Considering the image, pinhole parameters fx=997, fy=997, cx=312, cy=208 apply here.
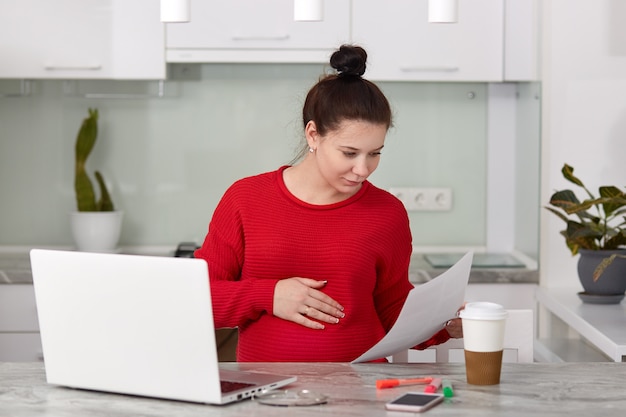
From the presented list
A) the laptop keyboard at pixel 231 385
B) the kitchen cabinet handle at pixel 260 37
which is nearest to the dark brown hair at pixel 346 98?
the laptop keyboard at pixel 231 385

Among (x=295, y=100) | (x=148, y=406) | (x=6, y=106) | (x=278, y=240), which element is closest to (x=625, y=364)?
(x=278, y=240)

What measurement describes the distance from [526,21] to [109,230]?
5.24ft

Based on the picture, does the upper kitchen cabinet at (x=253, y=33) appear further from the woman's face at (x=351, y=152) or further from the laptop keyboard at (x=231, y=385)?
the laptop keyboard at (x=231, y=385)

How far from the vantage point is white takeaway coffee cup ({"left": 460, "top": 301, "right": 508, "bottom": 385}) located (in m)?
1.60

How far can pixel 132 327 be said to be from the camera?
1534 mm

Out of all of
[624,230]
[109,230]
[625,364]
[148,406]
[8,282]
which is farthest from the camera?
[109,230]

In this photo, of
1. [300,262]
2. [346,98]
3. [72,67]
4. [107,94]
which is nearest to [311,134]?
[346,98]

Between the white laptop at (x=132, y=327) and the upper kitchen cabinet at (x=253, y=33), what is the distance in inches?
72.1

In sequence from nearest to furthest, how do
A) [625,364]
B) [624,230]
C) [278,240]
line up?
[625,364]
[278,240]
[624,230]

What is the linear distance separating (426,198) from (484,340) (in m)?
2.12

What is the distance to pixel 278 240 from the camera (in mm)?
2010

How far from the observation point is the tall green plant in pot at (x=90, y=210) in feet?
11.4

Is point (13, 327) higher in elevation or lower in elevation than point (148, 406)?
lower

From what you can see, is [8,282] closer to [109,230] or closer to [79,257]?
[109,230]
